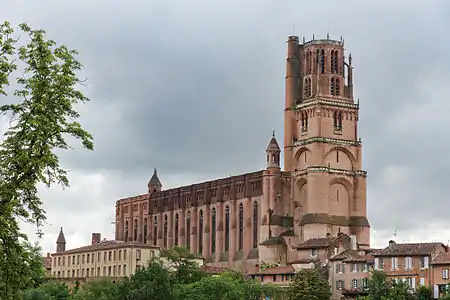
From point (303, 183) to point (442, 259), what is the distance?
46.5 m

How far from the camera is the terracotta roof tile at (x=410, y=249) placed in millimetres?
109062

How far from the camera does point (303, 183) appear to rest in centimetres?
15212

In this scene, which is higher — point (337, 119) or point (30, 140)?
point (337, 119)

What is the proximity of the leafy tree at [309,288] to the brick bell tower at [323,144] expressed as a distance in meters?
29.1

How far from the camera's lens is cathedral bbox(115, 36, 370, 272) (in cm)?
14750

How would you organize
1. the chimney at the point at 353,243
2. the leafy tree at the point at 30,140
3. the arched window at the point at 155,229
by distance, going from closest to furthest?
the leafy tree at the point at 30,140, the chimney at the point at 353,243, the arched window at the point at 155,229

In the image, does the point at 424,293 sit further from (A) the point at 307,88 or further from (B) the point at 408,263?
(A) the point at 307,88

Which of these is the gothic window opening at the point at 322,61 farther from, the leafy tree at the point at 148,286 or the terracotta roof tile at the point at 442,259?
the leafy tree at the point at 148,286

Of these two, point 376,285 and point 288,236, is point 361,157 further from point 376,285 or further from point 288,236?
point 376,285

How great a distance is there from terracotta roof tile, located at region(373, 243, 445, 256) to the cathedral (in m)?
24.9

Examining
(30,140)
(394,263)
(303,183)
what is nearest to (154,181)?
(303,183)

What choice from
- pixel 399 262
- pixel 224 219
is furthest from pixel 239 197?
pixel 399 262

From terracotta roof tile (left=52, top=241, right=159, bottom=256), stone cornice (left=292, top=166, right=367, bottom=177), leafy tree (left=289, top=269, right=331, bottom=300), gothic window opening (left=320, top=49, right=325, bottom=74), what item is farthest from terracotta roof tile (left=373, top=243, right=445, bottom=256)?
gothic window opening (left=320, top=49, right=325, bottom=74)

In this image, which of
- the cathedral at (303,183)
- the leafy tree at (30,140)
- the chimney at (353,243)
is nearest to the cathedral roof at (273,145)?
the cathedral at (303,183)
